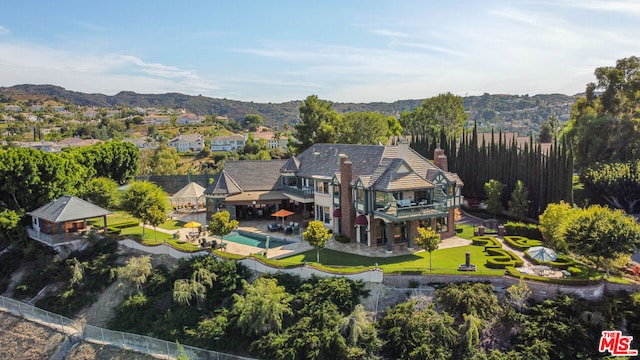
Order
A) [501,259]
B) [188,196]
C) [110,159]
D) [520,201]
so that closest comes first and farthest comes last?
[501,259] < [520,201] < [188,196] < [110,159]

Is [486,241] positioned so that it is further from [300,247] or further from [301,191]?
A: [301,191]

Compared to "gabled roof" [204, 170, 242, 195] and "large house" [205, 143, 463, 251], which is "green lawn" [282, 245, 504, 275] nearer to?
"large house" [205, 143, 463, 251]

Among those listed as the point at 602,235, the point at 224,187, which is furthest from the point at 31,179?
the point at 602,235

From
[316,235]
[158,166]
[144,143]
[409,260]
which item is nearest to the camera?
[316,235]

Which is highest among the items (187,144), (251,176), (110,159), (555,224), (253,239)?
(110,159)

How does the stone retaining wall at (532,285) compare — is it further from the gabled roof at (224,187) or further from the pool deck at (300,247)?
the gabled roof at (224,187)

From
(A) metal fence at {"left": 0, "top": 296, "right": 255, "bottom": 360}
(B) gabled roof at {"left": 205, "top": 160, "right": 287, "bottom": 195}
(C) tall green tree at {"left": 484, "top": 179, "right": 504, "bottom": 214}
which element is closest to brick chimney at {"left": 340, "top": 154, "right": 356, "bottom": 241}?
(B) gabled roof at {"left": 205, "top": 160, "right": 287, "bottom": 195}
